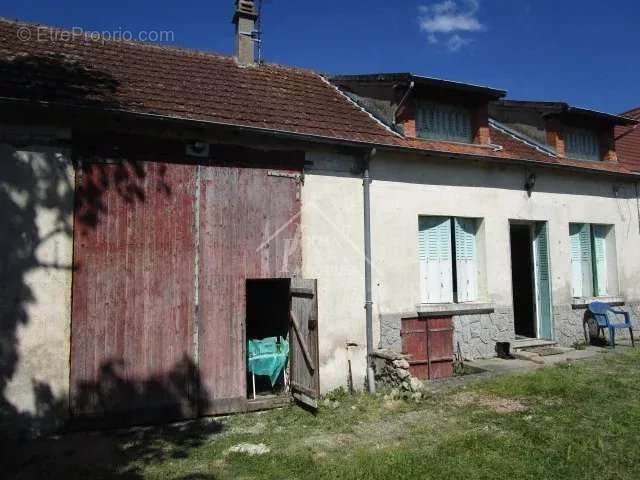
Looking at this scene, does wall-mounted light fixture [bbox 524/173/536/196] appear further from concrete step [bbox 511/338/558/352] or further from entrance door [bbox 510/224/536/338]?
concrete step [bbox 511/338/558/352]

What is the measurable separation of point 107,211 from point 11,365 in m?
2.23

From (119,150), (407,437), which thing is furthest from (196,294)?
(407,437)

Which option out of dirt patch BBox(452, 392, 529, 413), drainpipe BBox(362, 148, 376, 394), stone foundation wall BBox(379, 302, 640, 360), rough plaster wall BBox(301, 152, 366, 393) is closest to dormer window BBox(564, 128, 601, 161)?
stone foundation wall BBox(379, 302, 640, 360)

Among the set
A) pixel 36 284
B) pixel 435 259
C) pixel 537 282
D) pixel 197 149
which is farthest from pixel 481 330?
pixel 36 284

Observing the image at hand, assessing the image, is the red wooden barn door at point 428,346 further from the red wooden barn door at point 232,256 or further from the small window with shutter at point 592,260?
the small window with shutter at point 592,260

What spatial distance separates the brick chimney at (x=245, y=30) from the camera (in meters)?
10.6

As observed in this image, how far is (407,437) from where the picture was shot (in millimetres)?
5984

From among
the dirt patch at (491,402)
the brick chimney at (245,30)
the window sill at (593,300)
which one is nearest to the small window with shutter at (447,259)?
the dirt patch at (491,402)

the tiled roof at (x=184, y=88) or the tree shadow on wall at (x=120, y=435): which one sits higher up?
the tiled roof at (x=184, y=88)

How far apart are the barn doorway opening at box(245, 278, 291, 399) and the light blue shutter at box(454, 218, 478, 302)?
139 inches

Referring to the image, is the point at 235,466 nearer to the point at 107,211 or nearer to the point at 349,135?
the point at 107,211

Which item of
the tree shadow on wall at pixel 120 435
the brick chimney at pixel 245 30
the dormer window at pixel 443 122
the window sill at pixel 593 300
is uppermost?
the brick chimney at pixel 245 30

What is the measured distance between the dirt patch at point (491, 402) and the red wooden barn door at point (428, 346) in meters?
1.09

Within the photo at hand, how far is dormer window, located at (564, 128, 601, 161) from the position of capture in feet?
39.6
